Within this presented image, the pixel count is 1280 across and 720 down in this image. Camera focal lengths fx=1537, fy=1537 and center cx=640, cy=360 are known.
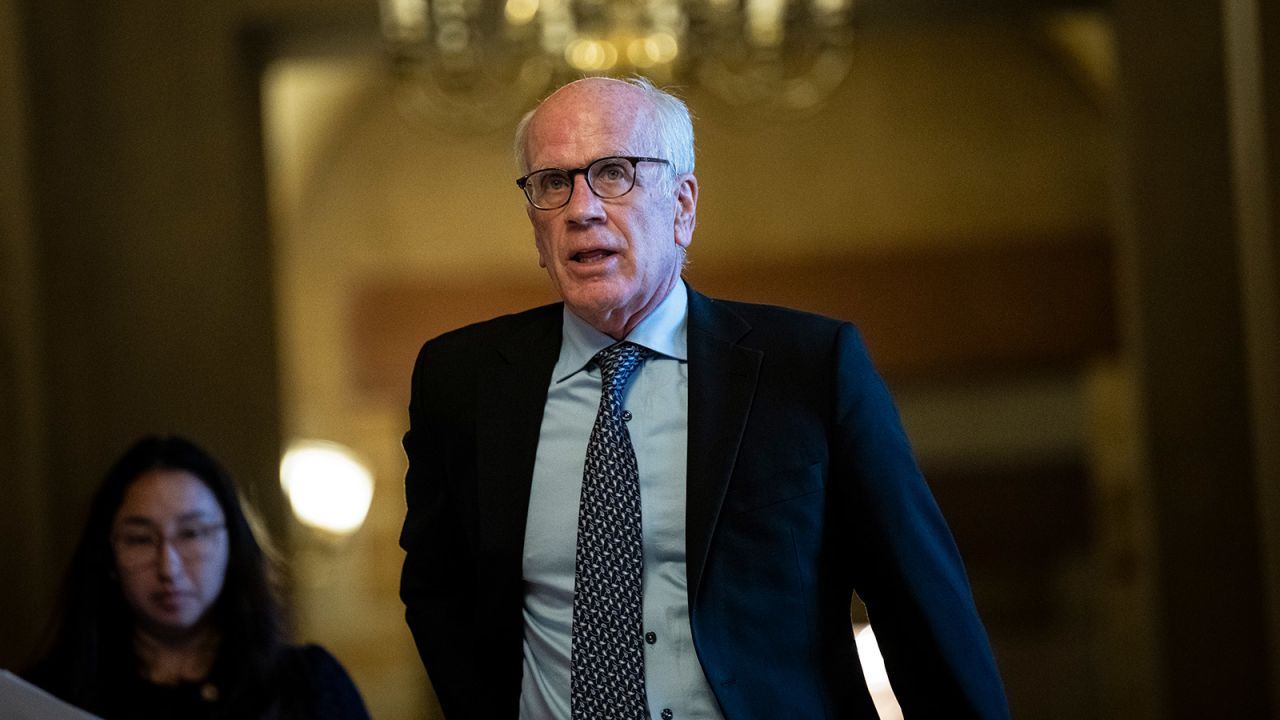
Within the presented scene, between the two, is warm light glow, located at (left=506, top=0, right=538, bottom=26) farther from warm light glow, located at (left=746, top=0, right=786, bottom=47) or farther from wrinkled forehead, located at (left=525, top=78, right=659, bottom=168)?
wrinkled forehead, located at (left=525, top=78, right=659, bottom=168)

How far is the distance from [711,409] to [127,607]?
1.52 m

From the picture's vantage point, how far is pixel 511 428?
2088 mm

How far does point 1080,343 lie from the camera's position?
9.02m

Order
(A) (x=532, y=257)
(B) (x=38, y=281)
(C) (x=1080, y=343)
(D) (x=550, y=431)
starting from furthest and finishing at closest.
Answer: (A) (x=532, y=257) → (C) (x=1080, y=343) → (B) (x=38, y=281) → (D) (x=550, y=431)

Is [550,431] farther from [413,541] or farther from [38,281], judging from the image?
[38,281]

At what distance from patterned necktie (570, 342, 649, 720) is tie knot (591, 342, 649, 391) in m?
0.05

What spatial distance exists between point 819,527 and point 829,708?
0.23 m

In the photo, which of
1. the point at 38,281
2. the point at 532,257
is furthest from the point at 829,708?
the point at 532,257

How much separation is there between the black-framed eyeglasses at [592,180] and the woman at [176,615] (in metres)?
1.22

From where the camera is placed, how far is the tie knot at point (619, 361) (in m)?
2.07

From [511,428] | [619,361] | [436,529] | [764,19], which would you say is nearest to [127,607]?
[436,529]

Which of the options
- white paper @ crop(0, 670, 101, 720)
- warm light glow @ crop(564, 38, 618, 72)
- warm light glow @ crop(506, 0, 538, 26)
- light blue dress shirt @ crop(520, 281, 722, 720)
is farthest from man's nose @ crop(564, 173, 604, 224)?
warm light glow @ crop(506, 0, 538, 26)

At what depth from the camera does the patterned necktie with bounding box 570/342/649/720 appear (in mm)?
1927

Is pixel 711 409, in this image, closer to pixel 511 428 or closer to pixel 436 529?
pixel 511 428
